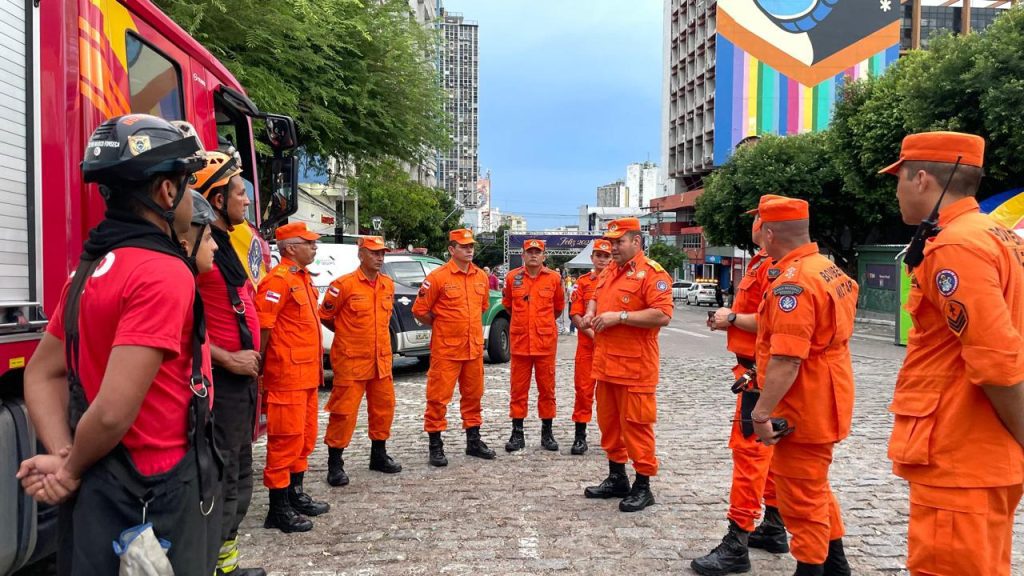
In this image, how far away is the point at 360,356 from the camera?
5.26 m

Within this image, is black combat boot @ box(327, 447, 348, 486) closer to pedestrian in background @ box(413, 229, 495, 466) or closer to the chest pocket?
pedestrian in background @ box(413, 229, 495, 466)

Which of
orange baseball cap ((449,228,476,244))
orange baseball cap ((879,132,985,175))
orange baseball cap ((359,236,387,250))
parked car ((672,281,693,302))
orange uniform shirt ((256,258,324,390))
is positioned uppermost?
orange baseball cap ((879,132,985,175))

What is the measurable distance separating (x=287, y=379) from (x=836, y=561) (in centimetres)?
318

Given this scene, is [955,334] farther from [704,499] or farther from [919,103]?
[919,103]

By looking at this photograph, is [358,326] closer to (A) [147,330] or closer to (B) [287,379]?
(B) [287,379]

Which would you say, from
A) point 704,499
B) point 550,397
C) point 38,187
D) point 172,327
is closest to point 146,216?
point 172,327

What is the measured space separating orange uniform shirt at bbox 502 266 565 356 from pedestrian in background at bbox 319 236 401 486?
1.49 m

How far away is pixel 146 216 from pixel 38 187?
1.25 m

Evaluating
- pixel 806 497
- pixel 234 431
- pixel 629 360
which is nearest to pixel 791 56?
pixel 629 360

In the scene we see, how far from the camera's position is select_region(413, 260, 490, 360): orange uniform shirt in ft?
19.5

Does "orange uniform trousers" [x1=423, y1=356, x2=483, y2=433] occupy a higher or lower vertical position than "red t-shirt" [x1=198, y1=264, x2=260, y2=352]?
lower

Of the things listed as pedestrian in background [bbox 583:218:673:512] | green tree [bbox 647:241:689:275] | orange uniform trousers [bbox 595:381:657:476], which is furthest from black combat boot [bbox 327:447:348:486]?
green tree [bbox 647:241:689:275]

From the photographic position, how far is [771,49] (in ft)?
172

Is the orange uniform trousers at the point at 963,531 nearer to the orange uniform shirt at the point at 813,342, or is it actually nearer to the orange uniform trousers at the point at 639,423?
the orange uniform shirt at the point at 813,342
